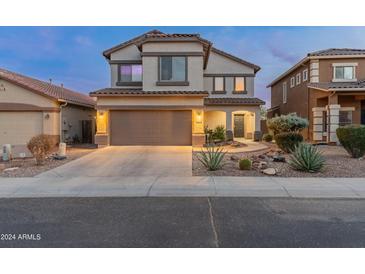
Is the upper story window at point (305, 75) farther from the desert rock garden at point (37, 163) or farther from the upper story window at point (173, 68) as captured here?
the desert rock garden at point (37, 163)

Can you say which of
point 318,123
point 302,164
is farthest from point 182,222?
point 318,123

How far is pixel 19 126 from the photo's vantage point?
56.5 ft

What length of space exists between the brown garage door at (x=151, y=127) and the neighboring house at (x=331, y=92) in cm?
936

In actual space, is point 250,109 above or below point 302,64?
below

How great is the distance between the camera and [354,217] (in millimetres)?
5477

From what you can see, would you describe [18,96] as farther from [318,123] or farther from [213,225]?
[318,123]

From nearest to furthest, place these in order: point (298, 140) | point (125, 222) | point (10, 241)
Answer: point (10, 241), point (125, 222), point (298, 140)

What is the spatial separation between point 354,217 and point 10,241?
20.4ft

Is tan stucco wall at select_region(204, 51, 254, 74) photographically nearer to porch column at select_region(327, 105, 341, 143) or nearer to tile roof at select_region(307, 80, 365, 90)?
tile roof at select_region(307, 80, 365, 90)

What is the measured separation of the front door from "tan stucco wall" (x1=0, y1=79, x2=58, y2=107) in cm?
1586

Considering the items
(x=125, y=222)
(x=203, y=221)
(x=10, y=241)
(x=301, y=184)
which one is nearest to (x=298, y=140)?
(x=301, y=184)

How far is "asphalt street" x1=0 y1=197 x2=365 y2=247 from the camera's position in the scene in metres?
4.43

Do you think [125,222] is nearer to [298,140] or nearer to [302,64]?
[298,140]

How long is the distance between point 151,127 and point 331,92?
11.7 metres
